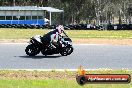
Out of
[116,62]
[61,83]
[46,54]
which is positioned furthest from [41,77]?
[46,54]

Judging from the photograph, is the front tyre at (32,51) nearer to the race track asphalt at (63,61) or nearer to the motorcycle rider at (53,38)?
the race track asphalt at (63,61)

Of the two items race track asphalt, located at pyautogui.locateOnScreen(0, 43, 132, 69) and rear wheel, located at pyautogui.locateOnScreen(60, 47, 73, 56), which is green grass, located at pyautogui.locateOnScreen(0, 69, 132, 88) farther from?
rear wheel, located at pyautogui.locateOnScreen(60, 47, 73, 56)

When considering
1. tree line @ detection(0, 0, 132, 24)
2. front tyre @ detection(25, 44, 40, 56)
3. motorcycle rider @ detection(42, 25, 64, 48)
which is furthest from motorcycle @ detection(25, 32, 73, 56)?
tree line @ detection(0, 0, 132, 24)

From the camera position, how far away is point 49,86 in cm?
987

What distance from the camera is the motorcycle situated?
1841 centimetres

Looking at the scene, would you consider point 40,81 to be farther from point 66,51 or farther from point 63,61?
point 66,51

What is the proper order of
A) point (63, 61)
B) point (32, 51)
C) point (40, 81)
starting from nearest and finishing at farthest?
point (40, 81), point (63, 61), point (32, 51)

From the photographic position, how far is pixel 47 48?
1845 centimetres

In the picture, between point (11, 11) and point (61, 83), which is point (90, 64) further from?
point (11, 11)

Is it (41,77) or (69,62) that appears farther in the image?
(69,62)

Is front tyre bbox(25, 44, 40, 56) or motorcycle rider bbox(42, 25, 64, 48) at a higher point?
motorcycle rider bbox(42, 25, 64, 48)

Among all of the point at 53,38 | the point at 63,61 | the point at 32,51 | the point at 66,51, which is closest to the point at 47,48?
the point at 53,38

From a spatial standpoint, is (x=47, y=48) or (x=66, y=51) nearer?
(x=47, y=48)

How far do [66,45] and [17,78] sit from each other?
7.29m
